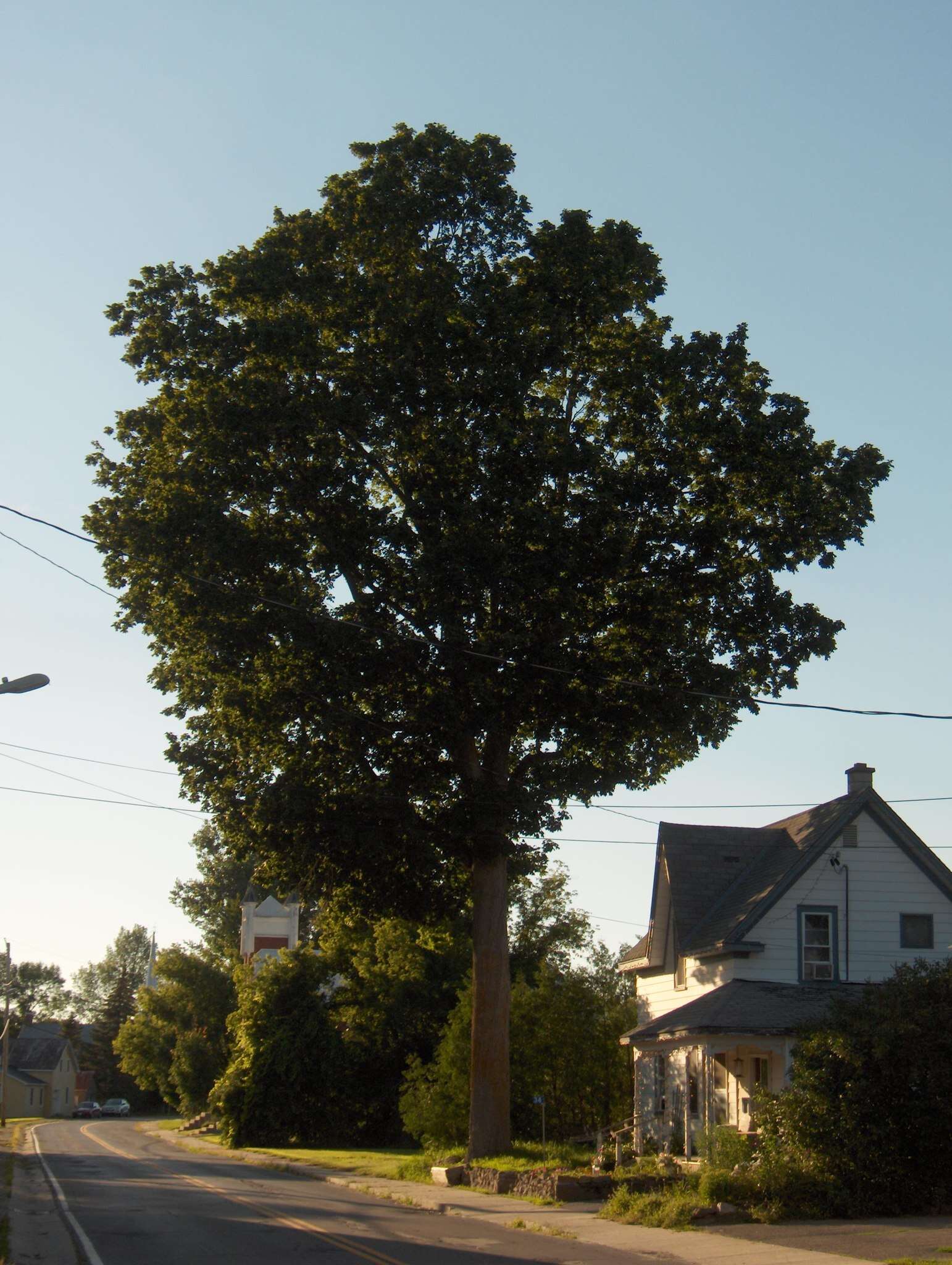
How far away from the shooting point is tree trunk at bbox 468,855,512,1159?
86.0ft

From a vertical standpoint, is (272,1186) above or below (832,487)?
below

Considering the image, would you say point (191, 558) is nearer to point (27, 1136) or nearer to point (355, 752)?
point (355, 752)

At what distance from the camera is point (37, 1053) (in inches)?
4306

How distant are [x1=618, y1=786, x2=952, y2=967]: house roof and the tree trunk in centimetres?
518

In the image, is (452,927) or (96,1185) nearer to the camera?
(96,1185)

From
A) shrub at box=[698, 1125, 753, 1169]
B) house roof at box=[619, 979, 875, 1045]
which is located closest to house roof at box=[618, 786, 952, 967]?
house roof at box=[619, 979, 875, 1045]

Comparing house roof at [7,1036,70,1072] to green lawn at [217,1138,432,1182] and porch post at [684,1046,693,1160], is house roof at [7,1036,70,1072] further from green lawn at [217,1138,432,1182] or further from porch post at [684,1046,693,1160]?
porch post at [684,1046,693,1160]

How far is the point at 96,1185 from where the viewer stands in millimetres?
27047

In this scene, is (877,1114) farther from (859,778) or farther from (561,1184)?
(859,778)

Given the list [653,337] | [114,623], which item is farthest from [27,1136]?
[653,337]

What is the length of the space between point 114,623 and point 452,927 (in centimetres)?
2310

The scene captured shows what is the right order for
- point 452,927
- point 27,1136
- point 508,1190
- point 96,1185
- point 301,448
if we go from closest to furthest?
A: point 508,1190, point 301,448, point 96,1185, point 452,927, point 27,1136

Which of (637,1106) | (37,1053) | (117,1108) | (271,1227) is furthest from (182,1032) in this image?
(37,1053)

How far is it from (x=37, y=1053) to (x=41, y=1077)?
10.6ft
